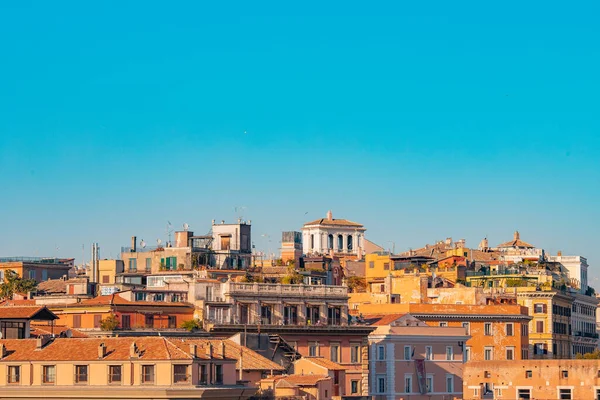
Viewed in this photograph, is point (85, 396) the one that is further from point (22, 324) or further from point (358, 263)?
point (358, 263)

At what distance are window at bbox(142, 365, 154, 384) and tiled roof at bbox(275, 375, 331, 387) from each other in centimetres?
1096

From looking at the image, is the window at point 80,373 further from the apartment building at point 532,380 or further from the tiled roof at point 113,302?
the apartment building at point 532,380

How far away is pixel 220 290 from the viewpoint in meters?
112

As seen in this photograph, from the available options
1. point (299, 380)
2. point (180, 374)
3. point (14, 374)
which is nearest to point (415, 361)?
point (299, 380)

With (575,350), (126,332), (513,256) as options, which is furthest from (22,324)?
(513,256)

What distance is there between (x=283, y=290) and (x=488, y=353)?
2652cm

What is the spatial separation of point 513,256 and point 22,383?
100236mm

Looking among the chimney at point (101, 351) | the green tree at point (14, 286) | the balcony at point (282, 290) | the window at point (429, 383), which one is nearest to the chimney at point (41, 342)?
the chimney at point (101, 351)

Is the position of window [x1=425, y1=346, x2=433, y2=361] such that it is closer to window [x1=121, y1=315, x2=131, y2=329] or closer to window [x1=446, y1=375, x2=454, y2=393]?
window [x1=446, y1=375, x2=454, y2=393]

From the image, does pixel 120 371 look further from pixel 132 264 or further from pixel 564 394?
pixel 132 264

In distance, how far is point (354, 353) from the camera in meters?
116

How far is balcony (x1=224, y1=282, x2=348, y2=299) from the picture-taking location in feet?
368

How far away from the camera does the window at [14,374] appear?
76438 mm

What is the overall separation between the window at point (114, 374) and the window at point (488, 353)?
64.4m
